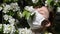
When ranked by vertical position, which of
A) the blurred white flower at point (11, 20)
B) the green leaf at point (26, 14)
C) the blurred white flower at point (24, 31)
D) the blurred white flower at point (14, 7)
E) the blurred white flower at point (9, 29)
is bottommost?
the blurred white flower at point (24, 31)

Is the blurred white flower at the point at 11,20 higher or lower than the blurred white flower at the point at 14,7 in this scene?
lower

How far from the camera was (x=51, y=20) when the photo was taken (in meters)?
0.76

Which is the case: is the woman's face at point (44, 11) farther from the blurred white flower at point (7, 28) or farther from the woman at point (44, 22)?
the blurred white flower at point (7, 28)

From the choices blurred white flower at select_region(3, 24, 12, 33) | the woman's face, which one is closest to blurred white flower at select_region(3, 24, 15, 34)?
blurred white flower at select_region(3, 24, 12, 33)

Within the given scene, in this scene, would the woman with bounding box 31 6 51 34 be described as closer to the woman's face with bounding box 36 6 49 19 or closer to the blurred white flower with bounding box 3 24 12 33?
the woman's face with bounding box 36 6 49 19

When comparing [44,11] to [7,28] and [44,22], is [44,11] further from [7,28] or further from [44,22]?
[7,28]

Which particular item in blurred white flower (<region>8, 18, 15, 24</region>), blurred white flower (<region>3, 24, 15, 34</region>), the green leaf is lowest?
blurred white flower (<region>3, 24, 15, 34</region>)

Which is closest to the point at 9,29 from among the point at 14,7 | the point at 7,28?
the point at 7,28

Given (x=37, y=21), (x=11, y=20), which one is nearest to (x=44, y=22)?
(x=37, y=21)

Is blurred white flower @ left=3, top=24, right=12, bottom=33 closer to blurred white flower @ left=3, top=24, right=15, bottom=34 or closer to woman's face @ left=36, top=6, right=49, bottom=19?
blurred white flower @ left=3, top=24, right=15, bottom=34

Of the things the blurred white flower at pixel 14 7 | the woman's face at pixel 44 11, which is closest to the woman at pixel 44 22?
the woman's face at pixel 44 11

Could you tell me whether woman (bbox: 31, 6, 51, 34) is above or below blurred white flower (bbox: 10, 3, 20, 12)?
below

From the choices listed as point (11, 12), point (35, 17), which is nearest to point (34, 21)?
point (35, 17)

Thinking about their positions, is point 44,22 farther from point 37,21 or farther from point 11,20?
point 11,20
